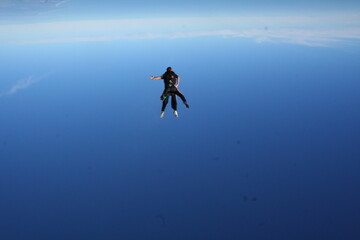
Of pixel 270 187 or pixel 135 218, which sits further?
pixel 270 187

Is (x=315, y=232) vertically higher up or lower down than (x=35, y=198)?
lower down

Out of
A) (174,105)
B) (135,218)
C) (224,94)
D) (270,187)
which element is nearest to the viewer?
(174,105)

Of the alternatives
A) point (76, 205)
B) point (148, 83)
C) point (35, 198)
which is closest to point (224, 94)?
point (148, 83)

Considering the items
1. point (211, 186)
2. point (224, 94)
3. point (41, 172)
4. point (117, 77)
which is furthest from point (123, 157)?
point (117, 77)

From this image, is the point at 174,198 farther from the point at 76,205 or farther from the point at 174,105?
the point at 174,105

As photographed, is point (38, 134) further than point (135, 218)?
Yes

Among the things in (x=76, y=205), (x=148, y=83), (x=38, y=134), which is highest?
(x=148, y=83)

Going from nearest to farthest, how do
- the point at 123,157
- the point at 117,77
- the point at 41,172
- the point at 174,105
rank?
1. the point at 174,105
2. the point at 41,172
3. the point at 123,157
4. the point at 117,77

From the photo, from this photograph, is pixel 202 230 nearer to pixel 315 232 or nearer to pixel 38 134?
pixel 315 232

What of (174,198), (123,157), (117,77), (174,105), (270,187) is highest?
(117,77)
